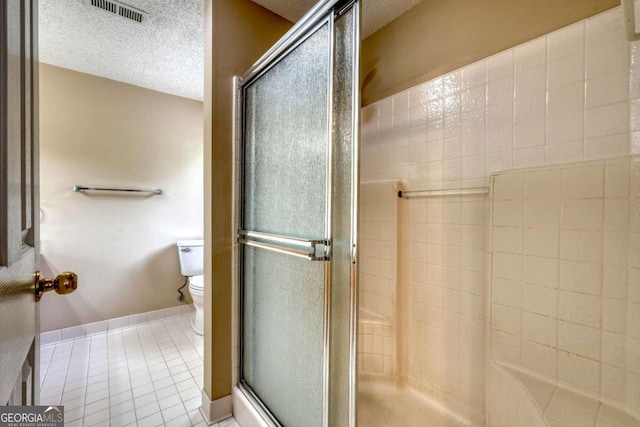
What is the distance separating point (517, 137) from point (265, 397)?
1.69 metres

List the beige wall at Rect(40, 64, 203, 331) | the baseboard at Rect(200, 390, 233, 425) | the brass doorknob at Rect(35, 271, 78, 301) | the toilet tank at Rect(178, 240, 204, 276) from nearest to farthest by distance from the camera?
the brass doorknob at Rect(35, 271, 78, 301)
the baseboard at Rect(200, 390, 233, 425)
the beige wall at Rect(40, 64, 203, 331)
the toilet tank at Rect(178, 240, 204, 276)

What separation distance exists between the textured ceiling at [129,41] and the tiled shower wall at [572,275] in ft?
6.80

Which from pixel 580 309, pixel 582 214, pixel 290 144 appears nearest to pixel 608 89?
pixel 582 214

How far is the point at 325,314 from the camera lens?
979 mm

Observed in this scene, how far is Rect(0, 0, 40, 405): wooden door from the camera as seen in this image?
403 mm

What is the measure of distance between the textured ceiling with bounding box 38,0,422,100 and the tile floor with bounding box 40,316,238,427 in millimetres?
2263

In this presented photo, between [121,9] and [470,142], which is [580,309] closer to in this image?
[470,142]

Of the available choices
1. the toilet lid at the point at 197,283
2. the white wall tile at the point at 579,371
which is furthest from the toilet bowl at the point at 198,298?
the white wall tile at the point at 579,371

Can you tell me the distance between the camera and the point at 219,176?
1476 mm

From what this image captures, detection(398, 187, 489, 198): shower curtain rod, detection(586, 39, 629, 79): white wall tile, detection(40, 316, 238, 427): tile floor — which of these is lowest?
detection(40, 316, 238, 427): tile floor

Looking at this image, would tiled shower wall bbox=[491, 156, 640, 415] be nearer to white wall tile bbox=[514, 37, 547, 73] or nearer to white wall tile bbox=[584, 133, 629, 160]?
white wall tile bbox=[584, 133, 629, 160]

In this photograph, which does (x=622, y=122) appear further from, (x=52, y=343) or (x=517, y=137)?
(x=52, y=343)

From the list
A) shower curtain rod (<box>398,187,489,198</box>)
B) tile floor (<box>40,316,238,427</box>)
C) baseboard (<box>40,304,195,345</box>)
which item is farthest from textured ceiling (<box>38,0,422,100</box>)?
tile floor (<box>40,316,238,427</box>)

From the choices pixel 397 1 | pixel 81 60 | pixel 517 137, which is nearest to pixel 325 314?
pixel 517 137
